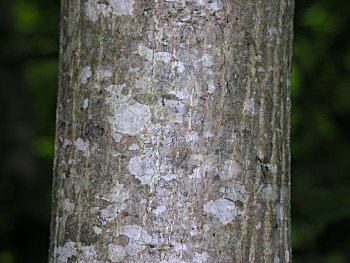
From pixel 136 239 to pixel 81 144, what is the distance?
252 mm

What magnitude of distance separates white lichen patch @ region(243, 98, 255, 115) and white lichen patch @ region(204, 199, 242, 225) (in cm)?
20

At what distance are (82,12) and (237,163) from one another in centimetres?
48

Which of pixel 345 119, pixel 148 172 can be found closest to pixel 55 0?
pixel 345 119

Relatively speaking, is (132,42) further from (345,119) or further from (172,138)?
(345,119)

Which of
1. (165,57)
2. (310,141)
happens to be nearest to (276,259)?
(165,57)

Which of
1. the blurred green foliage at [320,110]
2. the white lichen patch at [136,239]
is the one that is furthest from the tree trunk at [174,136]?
the blurred green foliage at [320,110]

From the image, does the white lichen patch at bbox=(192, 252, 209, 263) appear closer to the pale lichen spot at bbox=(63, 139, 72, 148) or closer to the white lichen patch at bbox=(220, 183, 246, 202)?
the white lichen patch at bbox=(220, 183, 246, 202)

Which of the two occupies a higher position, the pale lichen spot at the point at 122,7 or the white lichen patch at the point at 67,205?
the pale lichen spot at the point at 122,7

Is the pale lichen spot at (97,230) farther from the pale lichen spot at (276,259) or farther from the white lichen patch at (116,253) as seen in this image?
the pale lichen spot at (276,259)

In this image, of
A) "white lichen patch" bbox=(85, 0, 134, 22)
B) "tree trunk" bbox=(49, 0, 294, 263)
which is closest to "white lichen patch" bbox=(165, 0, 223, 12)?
"tree trunk" bbox=(49, 0, 294, 263)

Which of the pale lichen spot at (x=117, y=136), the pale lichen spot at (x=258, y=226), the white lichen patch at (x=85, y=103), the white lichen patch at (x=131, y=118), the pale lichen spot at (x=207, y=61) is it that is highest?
the pale lichen spot at (x=207, y=61)

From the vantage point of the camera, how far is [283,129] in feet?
5.35

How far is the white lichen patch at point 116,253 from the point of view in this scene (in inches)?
58.2

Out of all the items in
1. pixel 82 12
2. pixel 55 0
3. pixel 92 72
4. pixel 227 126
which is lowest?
pixel 227 126
